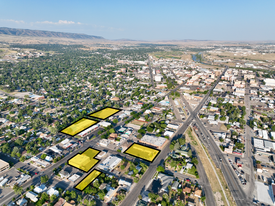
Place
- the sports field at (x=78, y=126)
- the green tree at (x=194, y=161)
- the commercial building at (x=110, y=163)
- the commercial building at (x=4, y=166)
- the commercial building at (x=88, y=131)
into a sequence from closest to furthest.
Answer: the commercial building at (x=4, y=166), the commercial building at (x=110, y=163), the green tree at (x=194, y=161), the commercial building at (x=88, y=131), the sports field at (x=78, y=126)

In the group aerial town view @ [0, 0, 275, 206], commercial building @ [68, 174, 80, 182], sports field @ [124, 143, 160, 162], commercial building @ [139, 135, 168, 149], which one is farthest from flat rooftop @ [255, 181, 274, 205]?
commercial building @ [68, 174, 80, 182]

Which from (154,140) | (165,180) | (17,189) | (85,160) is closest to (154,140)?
(154,140)

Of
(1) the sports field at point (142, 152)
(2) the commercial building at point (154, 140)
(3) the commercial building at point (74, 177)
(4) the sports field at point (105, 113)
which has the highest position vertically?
(4) the sports field at point (105, 113)

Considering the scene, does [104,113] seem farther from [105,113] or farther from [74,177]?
[74,177]

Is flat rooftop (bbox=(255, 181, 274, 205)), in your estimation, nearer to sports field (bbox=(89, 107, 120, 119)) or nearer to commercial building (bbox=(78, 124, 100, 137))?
commercial building (bbox=(78, 124, 100, 137))

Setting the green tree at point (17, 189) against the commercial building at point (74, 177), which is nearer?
the green tree at point (17, 189)
